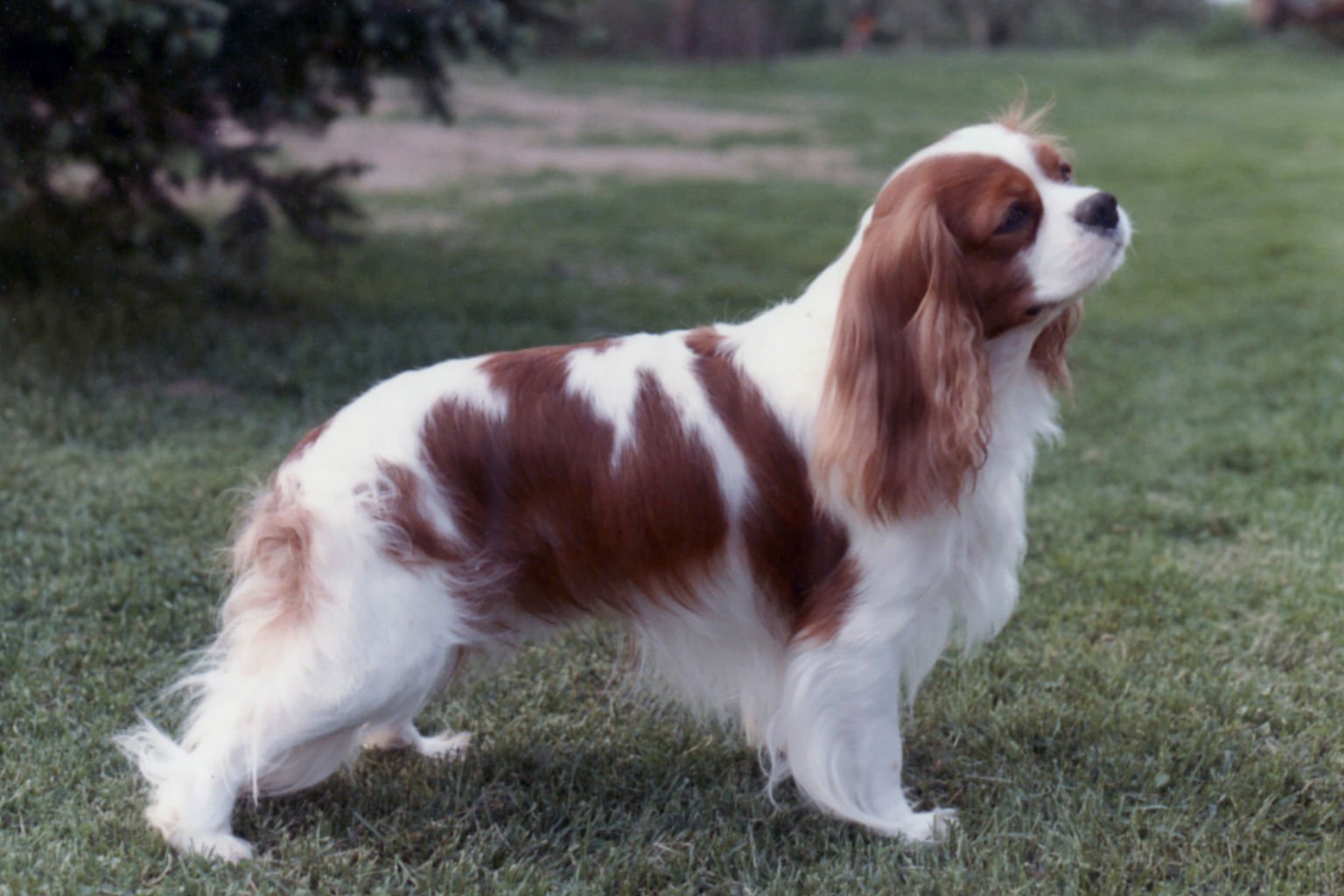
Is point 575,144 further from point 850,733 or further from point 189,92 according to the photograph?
point 850,733

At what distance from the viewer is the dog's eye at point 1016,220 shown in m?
2.68

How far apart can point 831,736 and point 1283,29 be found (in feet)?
88.8

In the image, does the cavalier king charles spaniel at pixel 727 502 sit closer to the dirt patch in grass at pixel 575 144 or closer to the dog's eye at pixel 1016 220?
the dog's eye at pixel 1016 220

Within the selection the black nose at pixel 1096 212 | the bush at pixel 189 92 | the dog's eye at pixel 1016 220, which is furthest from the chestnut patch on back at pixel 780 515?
the bush at pixel 189 92

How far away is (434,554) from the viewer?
2.77 m

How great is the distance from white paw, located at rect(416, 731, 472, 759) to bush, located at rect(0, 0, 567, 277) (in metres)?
3.00

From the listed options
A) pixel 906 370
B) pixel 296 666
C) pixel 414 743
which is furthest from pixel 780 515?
pixel 414 743

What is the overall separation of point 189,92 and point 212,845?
409 cm

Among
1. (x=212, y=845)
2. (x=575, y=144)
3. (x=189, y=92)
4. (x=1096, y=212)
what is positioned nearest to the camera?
(x=1096, y=212)

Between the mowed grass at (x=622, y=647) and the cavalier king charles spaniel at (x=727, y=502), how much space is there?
0.71ft

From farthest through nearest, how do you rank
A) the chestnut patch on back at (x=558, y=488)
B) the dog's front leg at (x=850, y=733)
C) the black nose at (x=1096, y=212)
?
the dog's front leg at (x=850, y=733), the chestnut patch on back at (x=558, y=488), the black nose at (x=1096, y=212)

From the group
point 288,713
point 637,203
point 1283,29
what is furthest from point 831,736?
point 1283,29

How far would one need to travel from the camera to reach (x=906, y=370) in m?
2.70

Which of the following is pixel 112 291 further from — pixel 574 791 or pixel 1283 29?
pixel 1283 29
